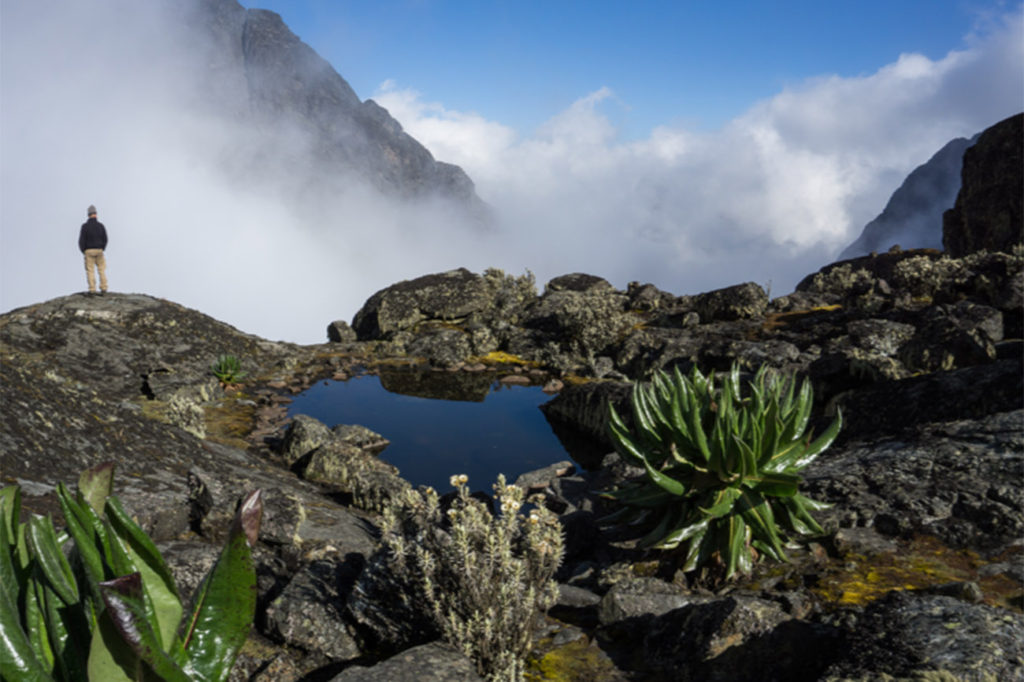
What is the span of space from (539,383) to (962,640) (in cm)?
1116

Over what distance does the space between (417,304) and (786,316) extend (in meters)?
10.7

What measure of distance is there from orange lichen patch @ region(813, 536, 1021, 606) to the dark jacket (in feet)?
55.9

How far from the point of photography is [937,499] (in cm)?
439

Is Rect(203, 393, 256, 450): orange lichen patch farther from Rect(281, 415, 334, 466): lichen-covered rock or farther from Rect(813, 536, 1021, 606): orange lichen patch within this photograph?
Rect(813, 536, 1021, 606): orange lichen patch

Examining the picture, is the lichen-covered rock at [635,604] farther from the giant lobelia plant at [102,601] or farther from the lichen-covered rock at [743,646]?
the giant lobelia plant at [102,601]

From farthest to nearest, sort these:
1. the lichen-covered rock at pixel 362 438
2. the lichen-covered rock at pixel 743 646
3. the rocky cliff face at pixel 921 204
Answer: the rocky cliff face at pixel 921 204 < the lichen-covered rock at pixel 362 438 < the lichen-covered rock at pixel 743 646

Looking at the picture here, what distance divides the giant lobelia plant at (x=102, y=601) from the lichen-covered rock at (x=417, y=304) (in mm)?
17587

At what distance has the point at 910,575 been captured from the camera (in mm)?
3752

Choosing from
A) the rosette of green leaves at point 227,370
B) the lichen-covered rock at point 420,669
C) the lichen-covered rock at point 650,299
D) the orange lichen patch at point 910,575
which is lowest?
the orange lichen patch at point 910,575

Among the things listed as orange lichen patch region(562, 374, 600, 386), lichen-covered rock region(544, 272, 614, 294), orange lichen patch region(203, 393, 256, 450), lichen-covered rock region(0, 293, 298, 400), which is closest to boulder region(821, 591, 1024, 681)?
orange lichen patch region(203, 393, 256, 450)

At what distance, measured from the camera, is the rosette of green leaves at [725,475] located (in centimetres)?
378

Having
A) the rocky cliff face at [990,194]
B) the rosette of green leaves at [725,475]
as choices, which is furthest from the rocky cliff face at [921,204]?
the rosette of green leaves at [725,475]

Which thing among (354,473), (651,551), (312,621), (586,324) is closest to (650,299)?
(586,324)

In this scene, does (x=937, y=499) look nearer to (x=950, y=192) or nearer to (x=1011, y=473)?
(x=1011, y=473)
